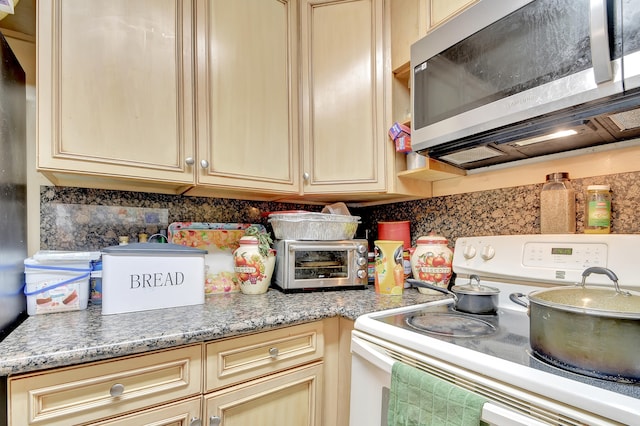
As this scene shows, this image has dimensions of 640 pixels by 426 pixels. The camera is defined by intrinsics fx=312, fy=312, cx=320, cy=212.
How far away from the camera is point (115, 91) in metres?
1.03

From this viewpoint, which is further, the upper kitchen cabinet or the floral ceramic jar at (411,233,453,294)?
the floral ceramic jar at (411,233,453,294)

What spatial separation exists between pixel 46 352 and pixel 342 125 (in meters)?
1.23

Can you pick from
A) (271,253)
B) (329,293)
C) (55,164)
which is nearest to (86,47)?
(55,164)

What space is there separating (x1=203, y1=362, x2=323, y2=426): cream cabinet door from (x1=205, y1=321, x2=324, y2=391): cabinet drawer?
28 mm

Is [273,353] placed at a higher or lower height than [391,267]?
lower

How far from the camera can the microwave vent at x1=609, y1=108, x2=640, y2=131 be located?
0.77 m

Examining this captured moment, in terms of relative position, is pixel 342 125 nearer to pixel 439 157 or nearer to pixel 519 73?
pixel 439 157

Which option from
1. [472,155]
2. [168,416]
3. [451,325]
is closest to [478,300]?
[451,325]

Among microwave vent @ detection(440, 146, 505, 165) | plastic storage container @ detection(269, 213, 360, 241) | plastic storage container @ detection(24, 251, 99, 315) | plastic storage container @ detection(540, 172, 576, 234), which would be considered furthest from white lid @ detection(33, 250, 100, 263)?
plastic storage container @ detection(540, 172, 576, 234)

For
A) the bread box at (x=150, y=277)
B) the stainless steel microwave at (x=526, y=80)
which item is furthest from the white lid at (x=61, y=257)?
the stainless steel microwave at (x=526, y=80)

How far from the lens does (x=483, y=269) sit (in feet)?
3.86

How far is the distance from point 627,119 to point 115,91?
4.90 ft

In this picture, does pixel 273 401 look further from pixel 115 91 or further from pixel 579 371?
pixel 115 91

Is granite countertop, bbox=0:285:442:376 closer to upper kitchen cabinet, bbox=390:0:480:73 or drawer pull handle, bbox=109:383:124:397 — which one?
drawer pull handle, bbox=109:383:124:397
